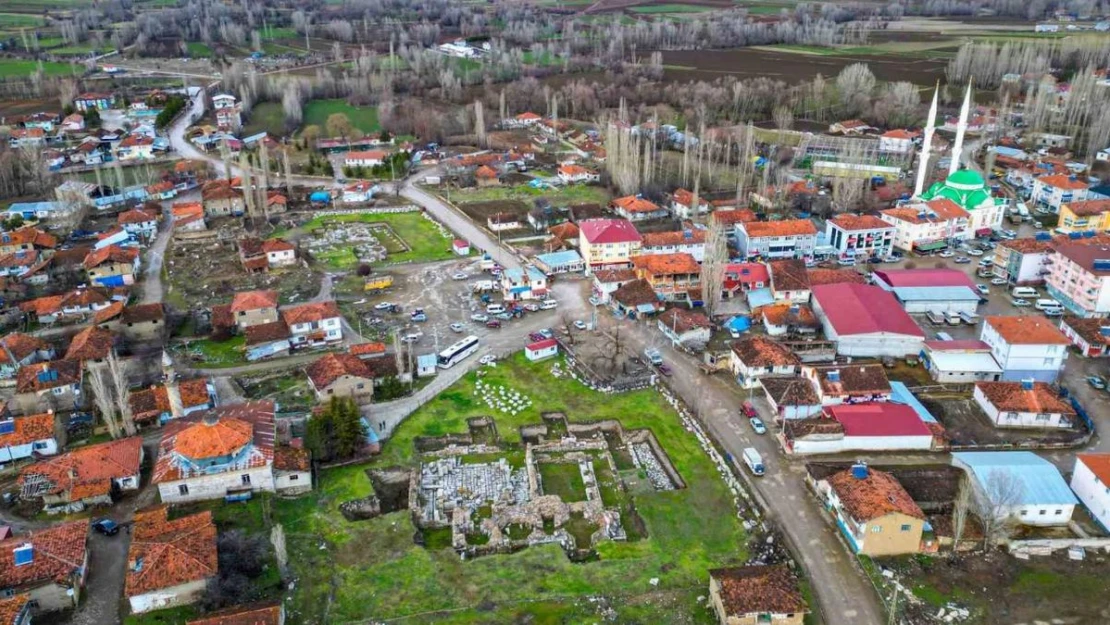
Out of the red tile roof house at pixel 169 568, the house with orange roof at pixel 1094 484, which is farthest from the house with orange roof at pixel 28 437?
the house with orange roof at pixel 1094 484

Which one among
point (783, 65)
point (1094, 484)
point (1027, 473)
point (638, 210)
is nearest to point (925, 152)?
point (638, 210)

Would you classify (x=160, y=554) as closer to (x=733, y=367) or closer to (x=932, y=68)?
(x=733, y=367)

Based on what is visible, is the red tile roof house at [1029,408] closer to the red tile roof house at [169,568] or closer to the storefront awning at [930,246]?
the storefront awning at [930,246]

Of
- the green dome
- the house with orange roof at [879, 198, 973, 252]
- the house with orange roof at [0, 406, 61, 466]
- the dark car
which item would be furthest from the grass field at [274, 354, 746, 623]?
A: the green dome

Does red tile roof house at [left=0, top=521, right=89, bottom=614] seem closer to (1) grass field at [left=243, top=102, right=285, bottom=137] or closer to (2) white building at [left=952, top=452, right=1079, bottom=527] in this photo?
(2) white building at [left=952, top=452, right=1079, bottom=527]

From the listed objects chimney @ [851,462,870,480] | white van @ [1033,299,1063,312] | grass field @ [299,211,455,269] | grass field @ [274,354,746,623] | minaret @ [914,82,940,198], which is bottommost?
grass field @ [274,354,746,623]

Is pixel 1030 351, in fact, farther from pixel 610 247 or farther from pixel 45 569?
pixel 45 569
